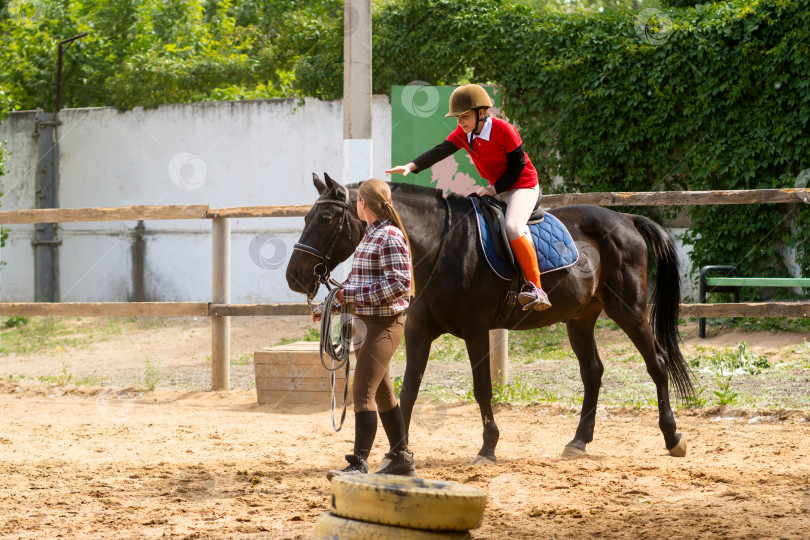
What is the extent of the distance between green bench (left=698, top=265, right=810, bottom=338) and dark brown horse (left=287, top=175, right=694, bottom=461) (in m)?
3.38

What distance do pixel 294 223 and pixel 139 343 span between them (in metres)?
3.07

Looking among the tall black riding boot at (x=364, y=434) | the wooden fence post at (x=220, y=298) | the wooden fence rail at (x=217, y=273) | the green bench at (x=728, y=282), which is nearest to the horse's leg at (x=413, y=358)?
the tall black riding boot at (x=364, y=434)

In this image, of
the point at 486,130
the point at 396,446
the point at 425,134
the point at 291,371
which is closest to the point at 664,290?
the point at 486,130

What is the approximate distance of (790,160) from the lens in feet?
33.0

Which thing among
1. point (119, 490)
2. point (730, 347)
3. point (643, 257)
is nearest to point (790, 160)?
point (730, 347)

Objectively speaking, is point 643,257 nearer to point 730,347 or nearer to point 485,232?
point 485,232

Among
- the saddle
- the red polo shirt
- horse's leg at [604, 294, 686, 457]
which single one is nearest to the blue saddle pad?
the saddle

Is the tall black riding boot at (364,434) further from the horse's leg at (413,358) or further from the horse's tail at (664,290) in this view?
the horse's tail at (664,290)

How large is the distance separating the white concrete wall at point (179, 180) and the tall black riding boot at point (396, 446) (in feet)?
28.0

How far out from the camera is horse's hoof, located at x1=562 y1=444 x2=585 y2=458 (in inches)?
197

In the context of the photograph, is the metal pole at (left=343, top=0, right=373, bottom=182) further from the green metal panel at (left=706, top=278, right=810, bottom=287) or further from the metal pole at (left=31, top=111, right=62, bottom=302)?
the metal pole at (left=31, top=111, right=62, bottom=302)

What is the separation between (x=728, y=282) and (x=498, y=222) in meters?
5.32

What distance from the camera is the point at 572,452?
5023mm

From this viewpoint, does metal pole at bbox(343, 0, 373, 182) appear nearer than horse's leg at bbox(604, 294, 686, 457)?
No
